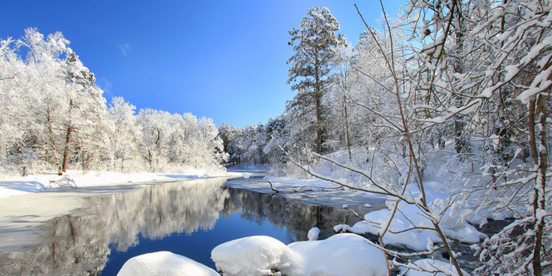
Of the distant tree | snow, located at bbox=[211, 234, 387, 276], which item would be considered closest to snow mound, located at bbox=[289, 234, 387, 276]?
snow, located at bbox=[211, 234, 387, 276]

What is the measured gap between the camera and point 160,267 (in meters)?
2.81

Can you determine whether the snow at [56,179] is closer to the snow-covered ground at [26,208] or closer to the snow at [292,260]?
the snow-covered ground at [26,208]

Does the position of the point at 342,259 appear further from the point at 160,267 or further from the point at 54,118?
the point at 54,118

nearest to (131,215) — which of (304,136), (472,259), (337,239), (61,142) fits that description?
(337,239)

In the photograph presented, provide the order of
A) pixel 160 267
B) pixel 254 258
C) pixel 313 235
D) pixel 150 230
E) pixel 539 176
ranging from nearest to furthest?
pixel 539 176, pixel 160 267, pixel 254 258, pixel 313 235, pixel 150 230

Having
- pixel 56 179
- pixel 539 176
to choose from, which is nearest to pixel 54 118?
pixel 56 179

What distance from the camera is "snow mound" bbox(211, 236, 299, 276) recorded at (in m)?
3.32

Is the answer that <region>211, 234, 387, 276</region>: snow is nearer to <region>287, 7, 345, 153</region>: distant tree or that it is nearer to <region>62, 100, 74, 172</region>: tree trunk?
<region>287, 7, 345, 153</region>: distant tree

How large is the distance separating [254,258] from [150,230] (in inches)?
174

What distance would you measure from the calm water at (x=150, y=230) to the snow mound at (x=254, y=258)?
1029mm

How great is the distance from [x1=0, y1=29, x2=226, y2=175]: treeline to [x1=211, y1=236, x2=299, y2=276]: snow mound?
12.5 m

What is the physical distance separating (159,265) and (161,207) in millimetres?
7159

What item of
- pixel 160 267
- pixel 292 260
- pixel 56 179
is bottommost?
pixel 292 260

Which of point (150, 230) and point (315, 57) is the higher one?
point (315, 57)
